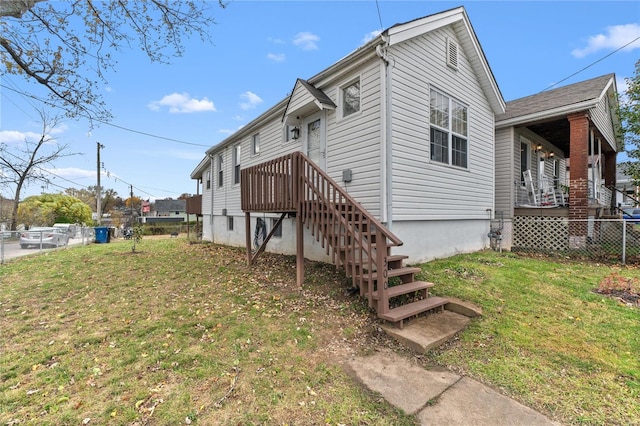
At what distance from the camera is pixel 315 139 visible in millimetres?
7781

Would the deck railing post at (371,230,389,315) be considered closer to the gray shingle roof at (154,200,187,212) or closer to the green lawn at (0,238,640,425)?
the green lawn at (0,238,640,425)

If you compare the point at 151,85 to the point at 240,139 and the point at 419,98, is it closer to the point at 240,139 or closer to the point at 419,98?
the point at 240,139

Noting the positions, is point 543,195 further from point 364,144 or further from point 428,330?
point 428,330

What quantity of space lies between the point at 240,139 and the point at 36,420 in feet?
35.5

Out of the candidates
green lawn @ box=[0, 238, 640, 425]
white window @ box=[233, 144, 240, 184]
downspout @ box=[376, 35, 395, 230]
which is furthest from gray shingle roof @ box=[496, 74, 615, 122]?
white window @ box=[233, 144, 240, 184]

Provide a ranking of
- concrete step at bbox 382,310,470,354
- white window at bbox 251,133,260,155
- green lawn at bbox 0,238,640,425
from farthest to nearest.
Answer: white window at bbox 251,133,260,155, concrete step at bbox 382,310,470,354, green lawn at bbox 0,238,640,425

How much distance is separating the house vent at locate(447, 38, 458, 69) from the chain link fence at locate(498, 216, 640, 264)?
515cm

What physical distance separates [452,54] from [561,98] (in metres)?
5.12

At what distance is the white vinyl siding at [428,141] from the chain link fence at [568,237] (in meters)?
1.40

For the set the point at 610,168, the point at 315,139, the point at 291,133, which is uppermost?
the point at 291,133

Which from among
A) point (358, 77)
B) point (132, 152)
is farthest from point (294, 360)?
point (132, 152)

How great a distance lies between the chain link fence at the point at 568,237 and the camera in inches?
324

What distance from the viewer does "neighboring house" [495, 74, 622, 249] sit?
875cm

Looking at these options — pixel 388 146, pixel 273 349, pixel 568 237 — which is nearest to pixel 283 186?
pixel 388 146
